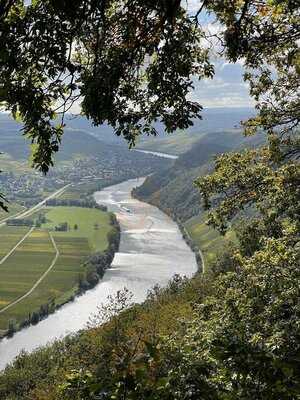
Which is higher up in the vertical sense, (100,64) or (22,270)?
(100,64)

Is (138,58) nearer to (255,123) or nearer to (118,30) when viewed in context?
(118,30)

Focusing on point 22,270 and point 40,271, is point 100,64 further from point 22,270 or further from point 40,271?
point 22,270

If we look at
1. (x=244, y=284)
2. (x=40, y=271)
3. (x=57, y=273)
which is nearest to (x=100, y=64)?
(x=244, y=284)

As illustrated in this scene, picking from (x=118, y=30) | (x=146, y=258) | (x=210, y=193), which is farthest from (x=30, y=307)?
(x=118, y=30)

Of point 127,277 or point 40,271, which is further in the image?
point 40,271

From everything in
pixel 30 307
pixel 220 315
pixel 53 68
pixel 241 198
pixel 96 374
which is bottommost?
pixel 30 307

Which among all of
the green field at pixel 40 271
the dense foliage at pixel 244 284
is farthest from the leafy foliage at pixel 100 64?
the green field at pixel 40 271

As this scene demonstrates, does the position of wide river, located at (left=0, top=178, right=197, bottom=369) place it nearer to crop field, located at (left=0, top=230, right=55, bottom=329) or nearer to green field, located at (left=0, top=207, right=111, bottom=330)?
green field, located at (left=0, top=207, right=111, bottom=330)

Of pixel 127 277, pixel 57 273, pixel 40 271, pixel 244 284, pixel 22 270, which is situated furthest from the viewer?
pixel 22 270

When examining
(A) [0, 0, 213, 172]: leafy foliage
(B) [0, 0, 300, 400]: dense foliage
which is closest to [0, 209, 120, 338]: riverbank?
(B) [0, 0, 300, 400]: dense foliage
